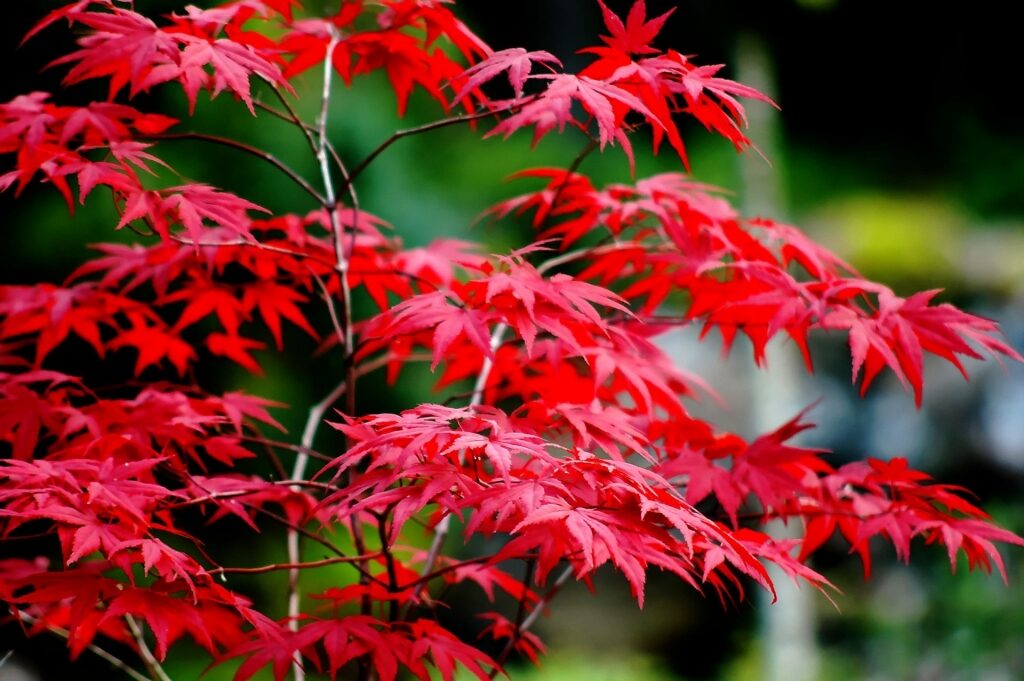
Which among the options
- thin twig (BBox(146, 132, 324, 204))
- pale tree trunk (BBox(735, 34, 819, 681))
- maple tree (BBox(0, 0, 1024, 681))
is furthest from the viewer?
pale tree trunk (BBox(735, 34, 819, 681))

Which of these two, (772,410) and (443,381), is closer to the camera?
(443,381)

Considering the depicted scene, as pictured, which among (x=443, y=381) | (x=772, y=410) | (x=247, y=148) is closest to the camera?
(x=247, y=148)

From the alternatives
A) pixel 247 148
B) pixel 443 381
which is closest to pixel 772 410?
pixel 443 381

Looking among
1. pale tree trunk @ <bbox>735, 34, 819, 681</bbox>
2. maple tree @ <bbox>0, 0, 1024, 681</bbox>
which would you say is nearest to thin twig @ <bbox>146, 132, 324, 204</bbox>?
maple tree @ <bbox>0, 0, 1024, 681</bbox>

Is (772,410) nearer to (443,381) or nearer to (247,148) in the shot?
(443,381)

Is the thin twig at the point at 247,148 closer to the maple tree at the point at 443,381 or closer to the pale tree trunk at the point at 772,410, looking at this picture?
the maple tree at the point at 443,381

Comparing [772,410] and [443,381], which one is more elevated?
[443,381]

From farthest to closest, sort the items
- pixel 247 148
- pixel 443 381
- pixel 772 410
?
1. pixel 772 410
2. pixel 443 381
3. pixel 247 148

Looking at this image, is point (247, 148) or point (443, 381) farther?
point (443, 381)

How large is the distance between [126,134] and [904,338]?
1.01m

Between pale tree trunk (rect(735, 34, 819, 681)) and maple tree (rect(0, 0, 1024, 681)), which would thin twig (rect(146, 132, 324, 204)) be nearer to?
maple tree (rect(0, 0, 1024, 681))

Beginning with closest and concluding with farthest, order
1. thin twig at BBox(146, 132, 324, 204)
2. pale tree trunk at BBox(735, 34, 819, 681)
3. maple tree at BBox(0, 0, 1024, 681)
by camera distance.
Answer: maple tree at BBox(0, 0, 1024, 681) → thin twig at BBox(146, 132, 324, 204) → pale tree trunk at BBox(735, 34, 819, 681)

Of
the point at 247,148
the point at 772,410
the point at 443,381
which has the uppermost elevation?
the point at 247,148

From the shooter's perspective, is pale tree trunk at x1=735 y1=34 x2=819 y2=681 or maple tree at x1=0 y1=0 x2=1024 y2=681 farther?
pale tree trunk at x1=735 y1=34 x2=819 y2=681
